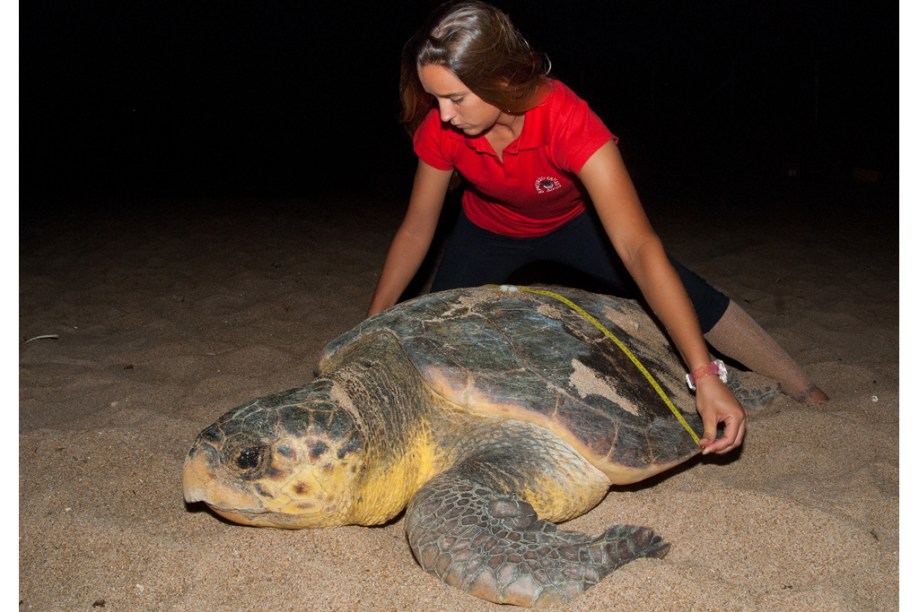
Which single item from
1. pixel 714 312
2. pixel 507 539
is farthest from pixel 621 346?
pixel 507 539

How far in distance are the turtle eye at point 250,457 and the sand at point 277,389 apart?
0.19m

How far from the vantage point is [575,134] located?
1.69 metres

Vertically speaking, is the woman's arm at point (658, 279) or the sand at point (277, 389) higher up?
the woman's arm at point (658, 279)

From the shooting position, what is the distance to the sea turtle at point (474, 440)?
1242 mm

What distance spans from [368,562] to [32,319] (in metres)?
2.51

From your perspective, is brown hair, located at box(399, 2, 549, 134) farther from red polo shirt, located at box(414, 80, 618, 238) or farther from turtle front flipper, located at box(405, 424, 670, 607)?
turtle front flipper, located at box(405, 424, 670, 607)

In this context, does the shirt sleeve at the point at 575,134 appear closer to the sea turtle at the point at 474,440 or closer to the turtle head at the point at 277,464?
the sea turtle at the point at 474,440

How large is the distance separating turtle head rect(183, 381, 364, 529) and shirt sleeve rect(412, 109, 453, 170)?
97cm

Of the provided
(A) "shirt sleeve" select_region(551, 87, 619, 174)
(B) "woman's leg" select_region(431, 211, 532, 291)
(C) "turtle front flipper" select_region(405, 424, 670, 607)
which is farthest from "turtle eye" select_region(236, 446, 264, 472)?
(B) "woman's leg" select_region(431, 211, 532, 291)

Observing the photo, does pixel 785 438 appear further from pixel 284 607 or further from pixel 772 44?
pixel 772 44

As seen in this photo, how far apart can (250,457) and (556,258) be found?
136 centimetres

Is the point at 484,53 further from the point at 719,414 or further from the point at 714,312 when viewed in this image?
the point at 714,312

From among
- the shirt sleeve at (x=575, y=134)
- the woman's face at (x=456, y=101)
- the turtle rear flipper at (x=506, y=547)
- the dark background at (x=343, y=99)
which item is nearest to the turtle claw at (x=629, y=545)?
the turtle rear flipper at (x=506, y=547)

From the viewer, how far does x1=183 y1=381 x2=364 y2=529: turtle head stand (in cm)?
127
